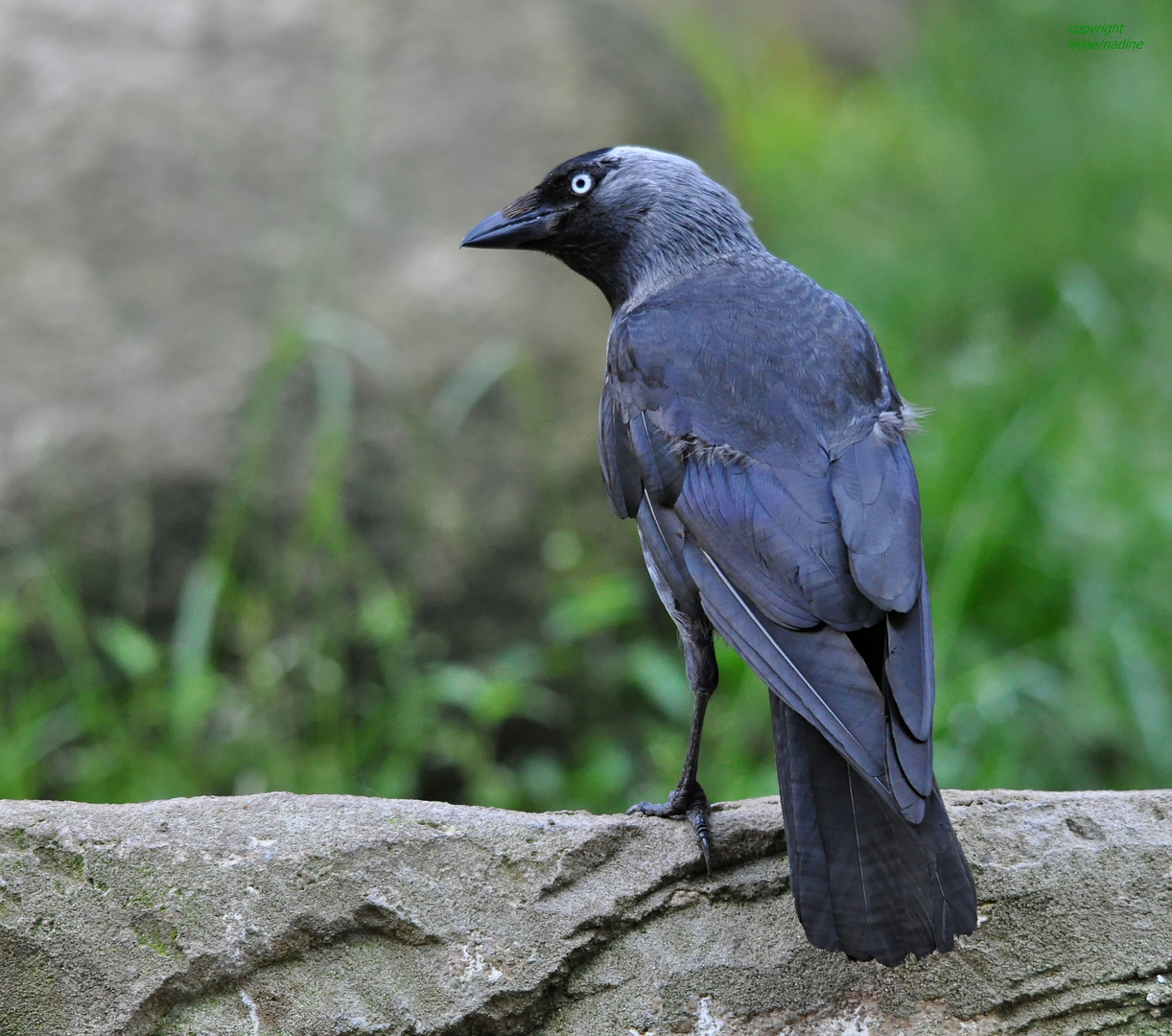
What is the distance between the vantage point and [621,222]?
392 centimetres

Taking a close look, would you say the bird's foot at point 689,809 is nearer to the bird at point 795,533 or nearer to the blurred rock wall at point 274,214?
the bird at point 795,533

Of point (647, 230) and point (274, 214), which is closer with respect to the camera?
point (647, 230)

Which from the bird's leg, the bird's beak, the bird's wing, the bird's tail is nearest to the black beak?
the bird's beak

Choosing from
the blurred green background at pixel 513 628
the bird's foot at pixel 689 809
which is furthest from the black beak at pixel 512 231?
the bird's foot at pixel 689 809

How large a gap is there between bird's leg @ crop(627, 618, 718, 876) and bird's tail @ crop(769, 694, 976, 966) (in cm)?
33

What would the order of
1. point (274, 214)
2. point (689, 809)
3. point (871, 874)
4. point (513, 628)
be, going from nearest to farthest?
point (871, 874) → point (689, 809) → point (513, 628) → point (274, 214)

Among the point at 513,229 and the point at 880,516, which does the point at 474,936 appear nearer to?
the point at 880,516

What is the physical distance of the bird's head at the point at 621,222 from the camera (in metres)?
3.86

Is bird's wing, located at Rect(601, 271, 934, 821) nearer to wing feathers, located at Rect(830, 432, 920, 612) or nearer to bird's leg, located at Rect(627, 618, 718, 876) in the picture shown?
wing feathers, located at Rect(830, 432, 920, 612)

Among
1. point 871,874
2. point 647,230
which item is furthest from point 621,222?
point 871,874

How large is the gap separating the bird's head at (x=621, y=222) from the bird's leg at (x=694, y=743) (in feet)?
3.70

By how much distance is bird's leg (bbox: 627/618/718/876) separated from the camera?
9.41 feet

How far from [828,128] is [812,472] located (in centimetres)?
677

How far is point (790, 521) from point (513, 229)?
5.11ft
